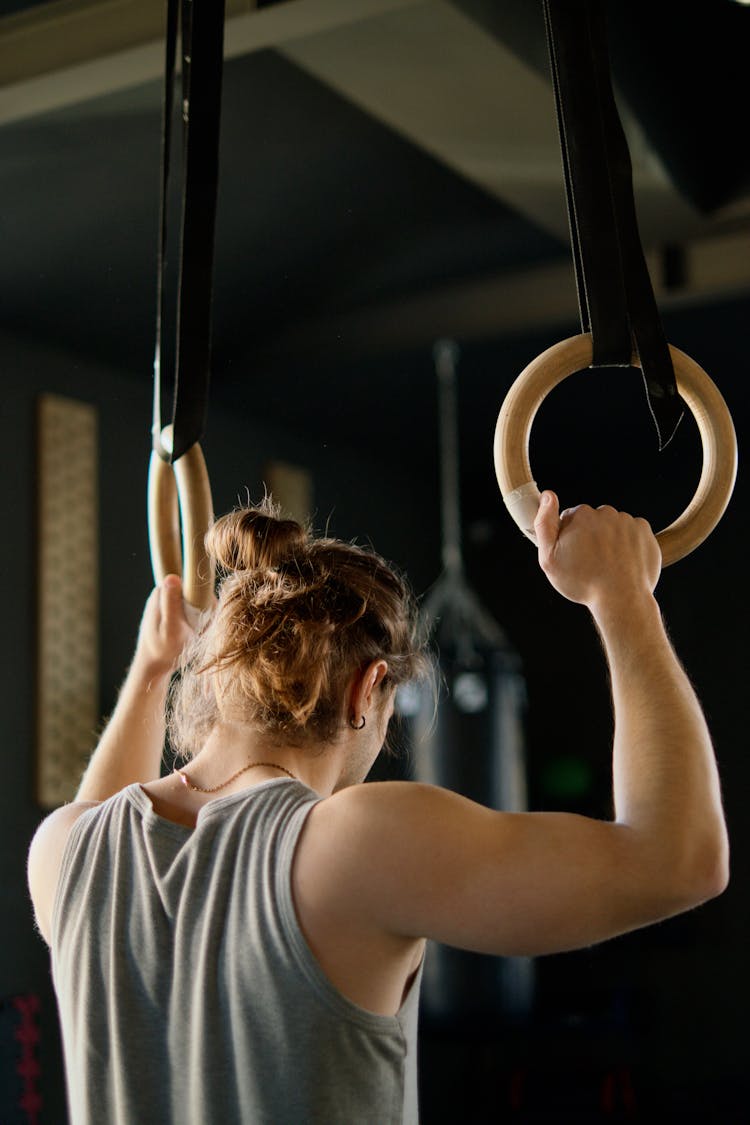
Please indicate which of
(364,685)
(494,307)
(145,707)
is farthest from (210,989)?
(494,307)

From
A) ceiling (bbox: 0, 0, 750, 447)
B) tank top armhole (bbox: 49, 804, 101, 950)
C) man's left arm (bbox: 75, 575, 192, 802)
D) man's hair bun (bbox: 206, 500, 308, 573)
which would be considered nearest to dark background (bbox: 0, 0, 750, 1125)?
Answer: ceiling (bbox: 0, 0, 750, 447)

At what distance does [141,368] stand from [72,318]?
22.7 inches

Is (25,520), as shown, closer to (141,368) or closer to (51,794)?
(51,794)

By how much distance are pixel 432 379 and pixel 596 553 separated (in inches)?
142

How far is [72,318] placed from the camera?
2.74 metres

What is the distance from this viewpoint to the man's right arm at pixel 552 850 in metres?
0.73

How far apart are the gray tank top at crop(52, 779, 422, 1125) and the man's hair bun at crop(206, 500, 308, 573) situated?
192 mm

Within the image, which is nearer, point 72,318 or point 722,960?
point 72,318

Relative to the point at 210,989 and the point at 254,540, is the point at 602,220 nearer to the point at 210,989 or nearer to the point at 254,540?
the point at 254,540

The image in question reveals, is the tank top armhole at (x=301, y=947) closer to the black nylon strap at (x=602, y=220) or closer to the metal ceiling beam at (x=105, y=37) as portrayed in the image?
the black nylon strap at (x=602, y=220)

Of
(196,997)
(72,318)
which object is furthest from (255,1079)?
(72,318)

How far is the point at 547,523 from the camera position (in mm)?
867

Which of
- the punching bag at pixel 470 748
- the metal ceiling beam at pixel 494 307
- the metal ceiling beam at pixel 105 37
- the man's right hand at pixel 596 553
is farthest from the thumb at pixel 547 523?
the punching bag at pixel 470 748

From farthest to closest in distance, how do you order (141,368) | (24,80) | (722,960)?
(722,960) < (141,368) < (24,80)
